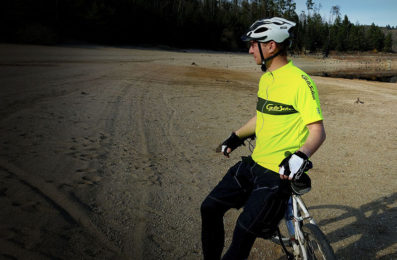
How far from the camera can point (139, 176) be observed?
5.71 meters

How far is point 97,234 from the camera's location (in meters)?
3.93

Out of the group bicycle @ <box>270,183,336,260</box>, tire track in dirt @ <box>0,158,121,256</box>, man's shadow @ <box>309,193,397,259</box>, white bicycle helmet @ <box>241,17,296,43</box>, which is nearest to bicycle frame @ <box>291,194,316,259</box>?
bicycle @ <box>270,183,336,260</box>

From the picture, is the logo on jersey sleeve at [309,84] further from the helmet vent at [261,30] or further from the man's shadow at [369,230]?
the man's shadow at [369,230]

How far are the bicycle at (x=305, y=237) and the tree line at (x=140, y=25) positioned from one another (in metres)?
38.6

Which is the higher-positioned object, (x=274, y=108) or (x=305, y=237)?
(x=274, y=108)

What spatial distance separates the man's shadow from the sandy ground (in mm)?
16

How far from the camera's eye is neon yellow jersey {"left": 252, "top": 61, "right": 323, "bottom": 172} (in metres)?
2.41

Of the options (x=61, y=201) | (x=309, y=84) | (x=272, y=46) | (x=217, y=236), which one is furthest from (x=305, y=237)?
(x=61, y=201)

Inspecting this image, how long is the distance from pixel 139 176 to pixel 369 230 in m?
3.66

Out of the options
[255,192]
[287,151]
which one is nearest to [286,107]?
[287,151]

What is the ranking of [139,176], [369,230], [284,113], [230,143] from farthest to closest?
[139,176], [369,230], [230,143], [284,113]

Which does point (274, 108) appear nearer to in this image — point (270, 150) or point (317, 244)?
point (270, 150)

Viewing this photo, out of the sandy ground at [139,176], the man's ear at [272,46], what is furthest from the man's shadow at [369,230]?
the man's ear at [272,46]

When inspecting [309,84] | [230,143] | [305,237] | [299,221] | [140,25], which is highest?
[140,25]
